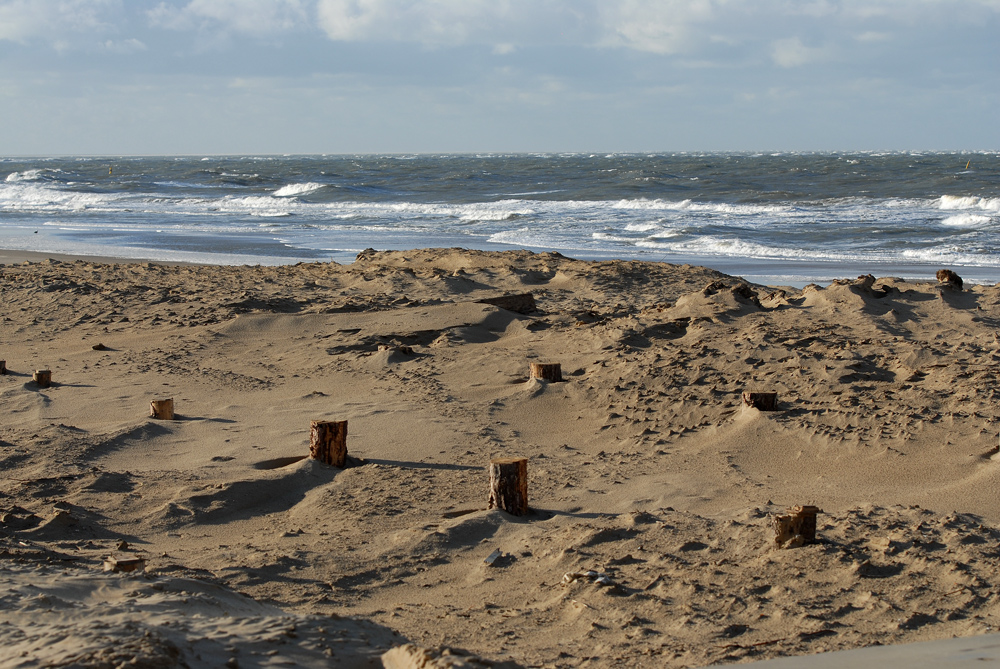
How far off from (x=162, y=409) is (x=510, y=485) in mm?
2839

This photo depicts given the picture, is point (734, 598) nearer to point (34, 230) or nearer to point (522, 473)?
point (522, 473)

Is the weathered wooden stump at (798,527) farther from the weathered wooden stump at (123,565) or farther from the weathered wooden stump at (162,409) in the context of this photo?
the weathered wooden stump at (162,409)

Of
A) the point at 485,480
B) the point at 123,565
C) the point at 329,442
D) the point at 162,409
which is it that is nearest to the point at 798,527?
the point at 485,480

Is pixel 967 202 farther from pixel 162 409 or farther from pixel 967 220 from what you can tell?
pixel 162 409

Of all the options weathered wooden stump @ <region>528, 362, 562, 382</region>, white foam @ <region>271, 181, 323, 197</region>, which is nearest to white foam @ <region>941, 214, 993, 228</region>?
weathered wooden stump @ <region>528, 362, 562, 382</region>

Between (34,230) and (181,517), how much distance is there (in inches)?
854

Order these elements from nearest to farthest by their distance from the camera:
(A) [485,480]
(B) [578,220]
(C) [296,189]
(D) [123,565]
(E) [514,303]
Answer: (D) [123,565] → (A) [485,480] → (E) [514,303] → (B) [578,220] → (C) [296,189]

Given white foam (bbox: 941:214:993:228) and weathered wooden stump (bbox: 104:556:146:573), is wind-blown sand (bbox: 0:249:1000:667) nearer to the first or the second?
weathered wooden stump (bbox: 104:556:146:573)

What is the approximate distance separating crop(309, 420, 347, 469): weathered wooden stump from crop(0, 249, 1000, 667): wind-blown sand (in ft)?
0.31

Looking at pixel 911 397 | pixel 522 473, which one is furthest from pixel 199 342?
pixel 911 397

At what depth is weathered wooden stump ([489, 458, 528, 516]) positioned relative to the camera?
4.24 m

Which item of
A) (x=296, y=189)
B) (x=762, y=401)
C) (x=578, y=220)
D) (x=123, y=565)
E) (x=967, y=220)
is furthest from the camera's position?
(x=296, y=189)

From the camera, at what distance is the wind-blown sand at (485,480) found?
3.01 meters

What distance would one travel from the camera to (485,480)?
4898 millimetres
